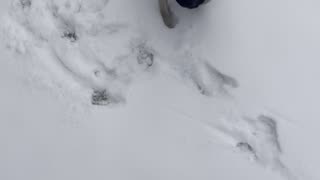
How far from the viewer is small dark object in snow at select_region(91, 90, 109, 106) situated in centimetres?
226

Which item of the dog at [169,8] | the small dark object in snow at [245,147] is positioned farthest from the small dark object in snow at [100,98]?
the small dark object in snow at [245,147]

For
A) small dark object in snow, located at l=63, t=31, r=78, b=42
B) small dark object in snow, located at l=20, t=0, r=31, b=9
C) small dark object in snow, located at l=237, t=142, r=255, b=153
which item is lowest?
small dark object in snow, located at l=237, t=142, r=255, b=153

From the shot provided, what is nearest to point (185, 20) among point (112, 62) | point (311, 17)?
point (112, 62)

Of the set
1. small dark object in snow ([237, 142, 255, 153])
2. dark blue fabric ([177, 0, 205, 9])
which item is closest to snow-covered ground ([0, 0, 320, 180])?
small dark object in snow ([237, 142, 255, 153])

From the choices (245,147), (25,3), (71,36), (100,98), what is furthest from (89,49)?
(245,147)

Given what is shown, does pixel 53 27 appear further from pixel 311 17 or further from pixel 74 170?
pixel 311 17

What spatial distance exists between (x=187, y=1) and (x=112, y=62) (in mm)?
417

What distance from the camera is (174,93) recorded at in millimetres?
2260

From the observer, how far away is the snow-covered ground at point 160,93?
7.16 ft

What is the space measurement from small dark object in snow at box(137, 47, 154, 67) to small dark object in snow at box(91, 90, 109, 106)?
195 millimetres

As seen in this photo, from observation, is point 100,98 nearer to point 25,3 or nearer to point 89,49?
point 89,49

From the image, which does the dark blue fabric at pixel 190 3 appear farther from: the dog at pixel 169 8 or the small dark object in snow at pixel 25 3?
the small dark object in snow at pixel 25 3

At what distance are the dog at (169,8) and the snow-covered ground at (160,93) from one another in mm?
33

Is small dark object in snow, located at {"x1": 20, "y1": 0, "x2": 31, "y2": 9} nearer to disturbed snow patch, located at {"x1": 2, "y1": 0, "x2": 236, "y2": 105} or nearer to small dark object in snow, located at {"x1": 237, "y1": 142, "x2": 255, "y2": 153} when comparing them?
disturbed snow patch, located at {"x1": 2, "y1": 0, "x2": 236, "y2": 105}
